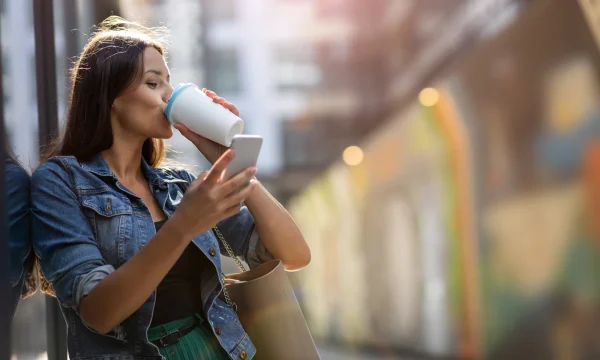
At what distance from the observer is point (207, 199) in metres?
0.94

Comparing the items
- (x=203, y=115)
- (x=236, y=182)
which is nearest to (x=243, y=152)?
(x=236, y=182)

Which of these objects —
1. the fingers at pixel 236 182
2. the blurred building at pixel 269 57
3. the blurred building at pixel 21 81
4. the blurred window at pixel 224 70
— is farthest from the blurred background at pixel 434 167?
the blurred window at pixel 224 70

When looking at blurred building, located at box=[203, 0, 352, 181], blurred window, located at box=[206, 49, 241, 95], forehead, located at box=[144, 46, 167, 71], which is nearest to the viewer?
forehead, located at box=[144, 46, 167, 71]

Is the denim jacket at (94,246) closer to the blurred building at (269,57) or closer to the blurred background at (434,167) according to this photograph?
the blurred background at (434,167)

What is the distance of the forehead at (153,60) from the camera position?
1.17m

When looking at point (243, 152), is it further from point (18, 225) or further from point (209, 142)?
point (18, 225)

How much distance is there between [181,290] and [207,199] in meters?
0.25

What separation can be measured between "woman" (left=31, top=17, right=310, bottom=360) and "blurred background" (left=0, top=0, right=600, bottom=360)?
0.13 m

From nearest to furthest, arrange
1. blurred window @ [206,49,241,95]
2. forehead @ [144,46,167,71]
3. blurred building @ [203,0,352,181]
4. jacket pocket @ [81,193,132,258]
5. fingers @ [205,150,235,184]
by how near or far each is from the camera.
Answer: fingers @ [205,150,235,184], jacket pocket @ [81,193,132,258], forehead @ [144,46,167,71], blurred building @ [203,0,352,181], blurred window @ [206,49,241,95]

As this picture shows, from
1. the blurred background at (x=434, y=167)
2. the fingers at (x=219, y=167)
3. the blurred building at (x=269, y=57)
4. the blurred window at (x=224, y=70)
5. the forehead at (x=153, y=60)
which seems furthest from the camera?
the blurred window at (x=224, y=70)

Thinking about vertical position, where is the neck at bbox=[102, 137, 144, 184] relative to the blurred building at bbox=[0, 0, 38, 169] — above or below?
below

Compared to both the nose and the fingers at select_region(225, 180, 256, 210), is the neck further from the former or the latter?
the fingers at select_region(225, 180, 256, 210)

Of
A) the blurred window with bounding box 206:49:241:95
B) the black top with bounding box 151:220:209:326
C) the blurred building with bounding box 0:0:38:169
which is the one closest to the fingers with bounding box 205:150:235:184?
the black top with bounding box 151:220:209:326

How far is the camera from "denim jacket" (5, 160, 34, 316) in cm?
101
